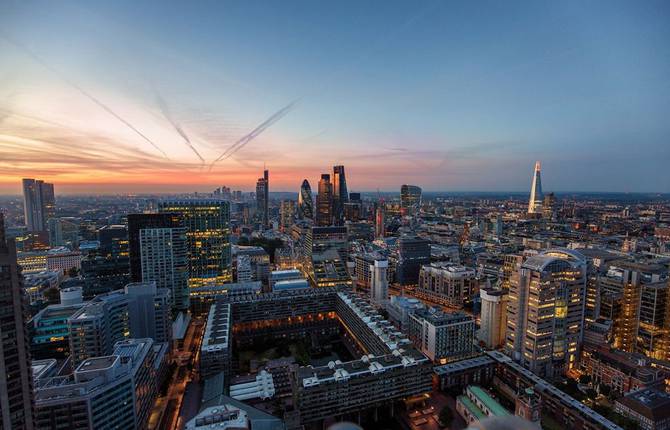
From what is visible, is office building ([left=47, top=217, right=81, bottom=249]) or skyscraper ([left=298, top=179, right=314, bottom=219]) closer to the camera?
office building ([left=47, top=217, right=81, bottom=249])

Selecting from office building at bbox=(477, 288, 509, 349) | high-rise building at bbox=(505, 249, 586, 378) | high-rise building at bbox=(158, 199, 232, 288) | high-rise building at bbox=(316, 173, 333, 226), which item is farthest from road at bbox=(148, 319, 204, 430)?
high-rise building at bbox=(316, 173, 333, 226)

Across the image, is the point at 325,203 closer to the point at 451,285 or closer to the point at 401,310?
the point at 451,285

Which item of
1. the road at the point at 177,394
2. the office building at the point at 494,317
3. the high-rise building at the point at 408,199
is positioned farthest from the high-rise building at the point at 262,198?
the office building at the point at 494,317

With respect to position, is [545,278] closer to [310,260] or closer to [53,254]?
[310,260]

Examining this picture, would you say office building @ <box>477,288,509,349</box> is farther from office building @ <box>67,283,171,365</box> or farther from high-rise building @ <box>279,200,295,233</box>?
high-rise building @ <box>279,200,295,233</box>

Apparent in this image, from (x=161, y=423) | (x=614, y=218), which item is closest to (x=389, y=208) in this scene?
(x=614, y=218)

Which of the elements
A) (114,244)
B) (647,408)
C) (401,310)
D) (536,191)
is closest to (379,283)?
(401,310)

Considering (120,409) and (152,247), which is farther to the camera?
(152,247)
